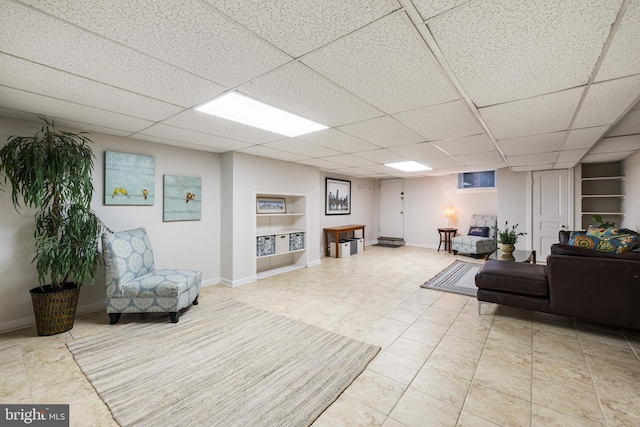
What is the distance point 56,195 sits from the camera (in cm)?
275

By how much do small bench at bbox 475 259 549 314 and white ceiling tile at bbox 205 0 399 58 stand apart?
303 cm

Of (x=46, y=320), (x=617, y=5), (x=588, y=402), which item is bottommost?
(x=588, y=402)

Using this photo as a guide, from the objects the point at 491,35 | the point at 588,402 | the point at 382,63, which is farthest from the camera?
the point at 588,402

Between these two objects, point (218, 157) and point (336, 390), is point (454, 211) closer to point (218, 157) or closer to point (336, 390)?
point (218, 157)

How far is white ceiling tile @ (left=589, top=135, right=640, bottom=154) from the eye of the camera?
3.70 meters

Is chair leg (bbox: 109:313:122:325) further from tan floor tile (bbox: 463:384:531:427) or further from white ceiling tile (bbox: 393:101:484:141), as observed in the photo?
white ceiling tile (bbox: 393:101:484:141)

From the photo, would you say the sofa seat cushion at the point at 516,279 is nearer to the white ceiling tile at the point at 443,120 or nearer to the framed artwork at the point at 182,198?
the white ceiling tile at the point at 443,120

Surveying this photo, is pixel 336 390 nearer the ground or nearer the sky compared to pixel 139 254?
nearer the ground

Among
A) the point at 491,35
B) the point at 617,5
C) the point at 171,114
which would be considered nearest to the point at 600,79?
the point at 617,5

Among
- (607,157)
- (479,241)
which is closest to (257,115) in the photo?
(479,241)

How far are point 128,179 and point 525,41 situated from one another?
13.9 ft

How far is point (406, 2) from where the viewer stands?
118 centimetres

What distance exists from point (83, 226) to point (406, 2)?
3.45 meters

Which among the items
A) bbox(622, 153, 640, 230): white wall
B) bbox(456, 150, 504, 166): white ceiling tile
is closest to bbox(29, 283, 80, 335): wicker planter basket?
bbox(456, 150, 504, 166): white ceiling tile
